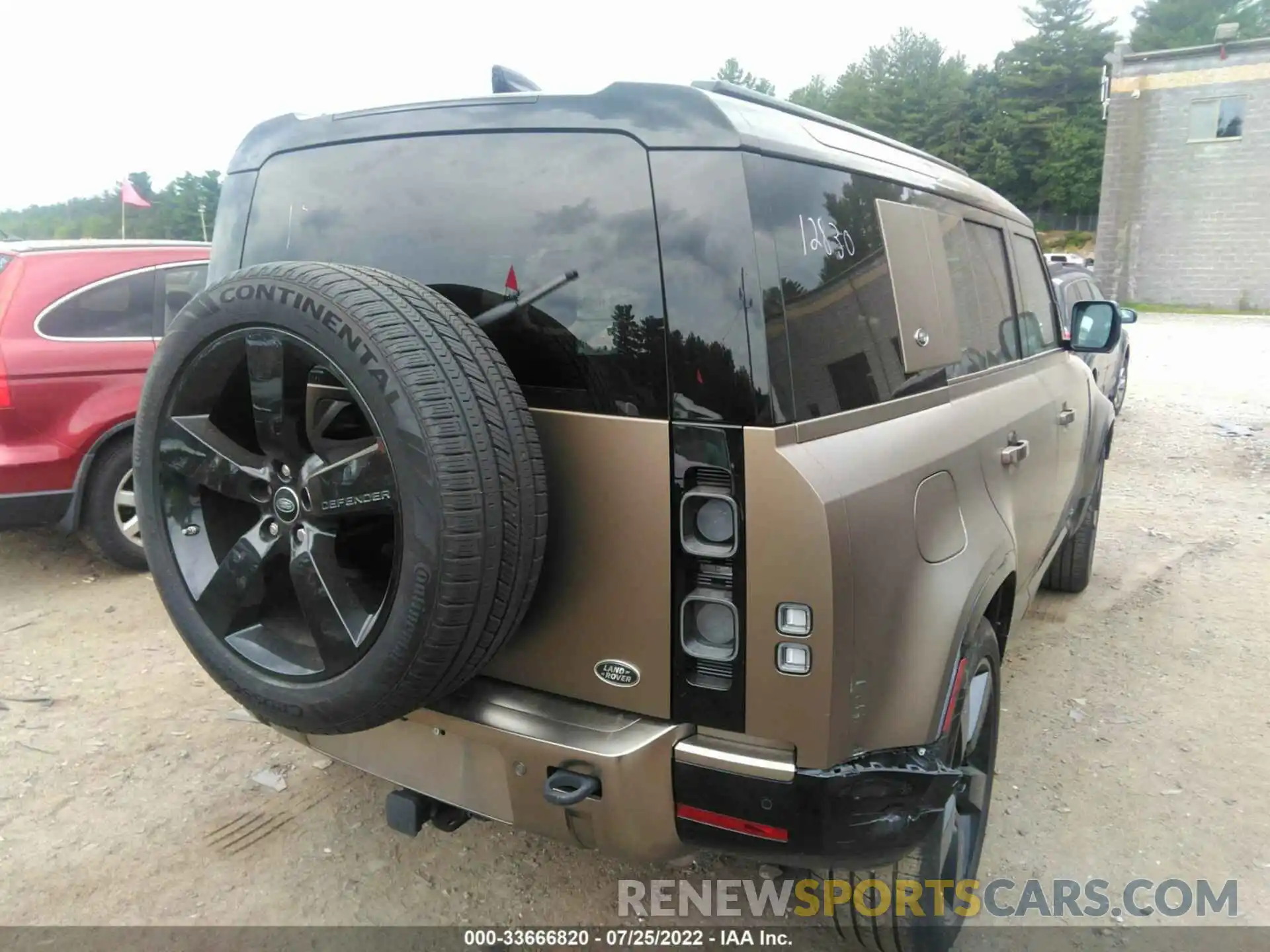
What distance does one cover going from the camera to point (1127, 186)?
3388 centimetres

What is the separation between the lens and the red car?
14.9 ft

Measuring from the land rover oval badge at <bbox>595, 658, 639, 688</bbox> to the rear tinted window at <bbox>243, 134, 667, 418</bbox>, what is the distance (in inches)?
21.6

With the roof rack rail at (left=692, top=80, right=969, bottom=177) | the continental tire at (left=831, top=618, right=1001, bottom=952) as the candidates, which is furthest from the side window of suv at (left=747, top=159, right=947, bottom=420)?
the continental tire at (left=831, top=618, right=1001, bottom=952)

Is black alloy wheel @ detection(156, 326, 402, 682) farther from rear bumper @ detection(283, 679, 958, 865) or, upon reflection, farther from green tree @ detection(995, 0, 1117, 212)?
green tree @ detection(995, 0, 1117, 212)

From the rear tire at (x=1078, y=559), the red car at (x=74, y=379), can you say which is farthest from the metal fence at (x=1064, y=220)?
the red car at (x=74, y=379)

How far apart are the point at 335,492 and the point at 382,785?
168cm

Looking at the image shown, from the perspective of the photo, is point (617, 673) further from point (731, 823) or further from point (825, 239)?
point (825, 239)

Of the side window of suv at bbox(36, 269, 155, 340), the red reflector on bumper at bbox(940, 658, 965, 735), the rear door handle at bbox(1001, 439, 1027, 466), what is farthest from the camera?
the side window of suv at bbox(36, 269, 155, 340)

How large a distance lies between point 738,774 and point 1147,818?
194 cm

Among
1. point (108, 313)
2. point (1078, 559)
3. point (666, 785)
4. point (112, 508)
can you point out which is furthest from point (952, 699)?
point (108, 313)

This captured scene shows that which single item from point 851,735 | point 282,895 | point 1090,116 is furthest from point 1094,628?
point 1090,116

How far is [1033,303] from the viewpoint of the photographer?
3.74 m

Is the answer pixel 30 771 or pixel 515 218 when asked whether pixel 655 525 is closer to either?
pixel 515 218

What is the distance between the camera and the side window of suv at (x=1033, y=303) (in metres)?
→ 3.54
